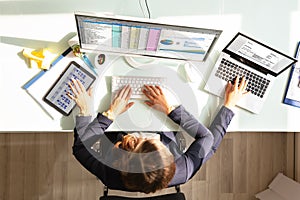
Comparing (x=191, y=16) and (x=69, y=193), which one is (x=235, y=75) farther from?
(x=69, y=193)

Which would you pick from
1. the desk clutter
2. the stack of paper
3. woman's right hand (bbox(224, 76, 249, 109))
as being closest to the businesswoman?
woman's right hand (bbox(224, 76, 249, 109))

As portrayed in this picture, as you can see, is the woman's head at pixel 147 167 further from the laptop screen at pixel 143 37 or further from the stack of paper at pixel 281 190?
the stack of paper at pixel 281 190

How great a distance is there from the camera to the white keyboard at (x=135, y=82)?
1631mm

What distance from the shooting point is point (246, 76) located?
1.69 m

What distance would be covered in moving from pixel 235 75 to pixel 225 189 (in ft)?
2.88

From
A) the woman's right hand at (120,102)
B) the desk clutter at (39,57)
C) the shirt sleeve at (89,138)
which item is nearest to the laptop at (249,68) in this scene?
the woman's right hand at (120,102)

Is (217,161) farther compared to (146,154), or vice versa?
(217,161)

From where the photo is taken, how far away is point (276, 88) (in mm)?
1708

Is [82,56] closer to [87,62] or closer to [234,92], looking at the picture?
[87,62]

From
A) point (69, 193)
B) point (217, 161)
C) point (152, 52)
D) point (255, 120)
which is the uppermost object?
point (152, 52)

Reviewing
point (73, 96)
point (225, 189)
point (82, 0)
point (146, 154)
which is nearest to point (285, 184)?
point (225, 189)

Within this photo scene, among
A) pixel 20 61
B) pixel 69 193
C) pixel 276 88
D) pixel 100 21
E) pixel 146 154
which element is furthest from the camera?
pixel 69 193

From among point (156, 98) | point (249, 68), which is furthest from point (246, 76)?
point (156, 98)

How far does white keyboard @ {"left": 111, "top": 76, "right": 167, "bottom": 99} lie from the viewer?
163 centimetres
